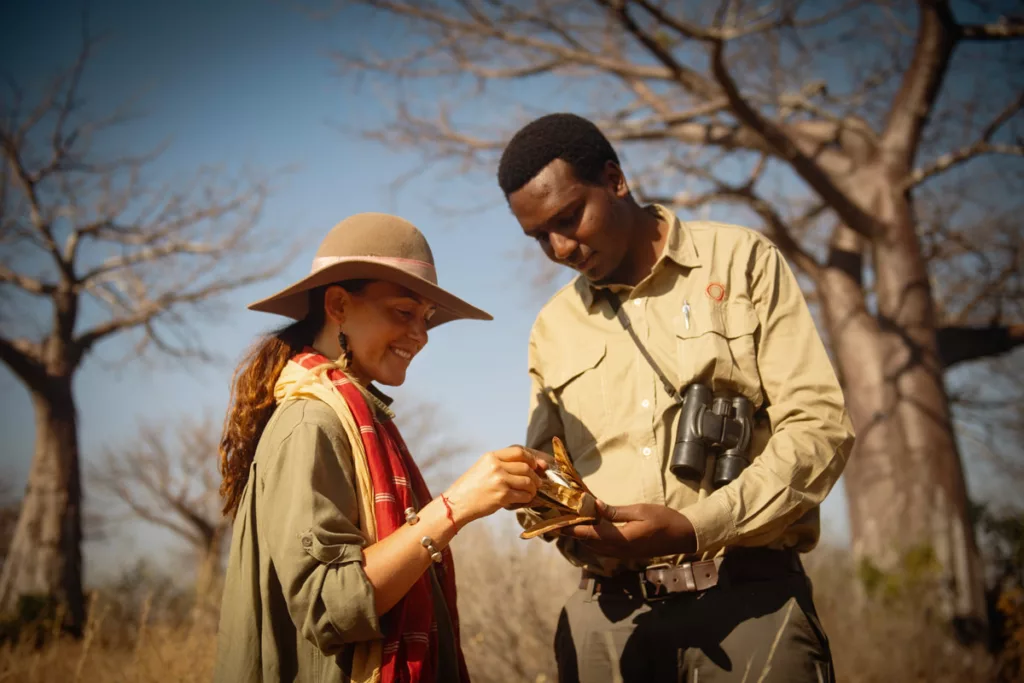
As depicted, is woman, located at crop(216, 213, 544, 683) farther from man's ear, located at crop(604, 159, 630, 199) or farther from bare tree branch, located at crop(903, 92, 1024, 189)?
bare tree branch, located at crop(903, 92, 1024, 189)

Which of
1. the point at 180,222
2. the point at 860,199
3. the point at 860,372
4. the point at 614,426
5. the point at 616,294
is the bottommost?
the point at 614,426

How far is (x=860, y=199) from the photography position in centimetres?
1049

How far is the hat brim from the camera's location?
2.32 meters

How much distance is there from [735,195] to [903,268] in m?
2.19

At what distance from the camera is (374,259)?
7.58 feet

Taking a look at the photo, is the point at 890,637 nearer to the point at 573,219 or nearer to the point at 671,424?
the point at 671,424

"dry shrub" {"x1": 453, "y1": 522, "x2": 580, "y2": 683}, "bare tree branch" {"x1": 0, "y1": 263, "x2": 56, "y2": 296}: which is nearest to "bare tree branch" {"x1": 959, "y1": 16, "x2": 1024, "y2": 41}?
"dry shrub" {"x1": 453, "y1": 522, "x2": 580, "y2": 683}

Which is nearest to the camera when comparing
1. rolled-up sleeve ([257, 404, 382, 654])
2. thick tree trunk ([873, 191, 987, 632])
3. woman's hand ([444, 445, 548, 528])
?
rolled-up sleeve ([257, 404, 382, 654])

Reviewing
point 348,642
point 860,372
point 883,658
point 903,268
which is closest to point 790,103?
point 903,268

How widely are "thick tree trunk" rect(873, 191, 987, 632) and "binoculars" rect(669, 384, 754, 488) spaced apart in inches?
280

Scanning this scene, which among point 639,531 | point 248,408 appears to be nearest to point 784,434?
point 639,531

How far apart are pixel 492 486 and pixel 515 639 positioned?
3.61m

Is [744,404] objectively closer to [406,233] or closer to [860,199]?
[406,233]

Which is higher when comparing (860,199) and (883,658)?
(860,199)
